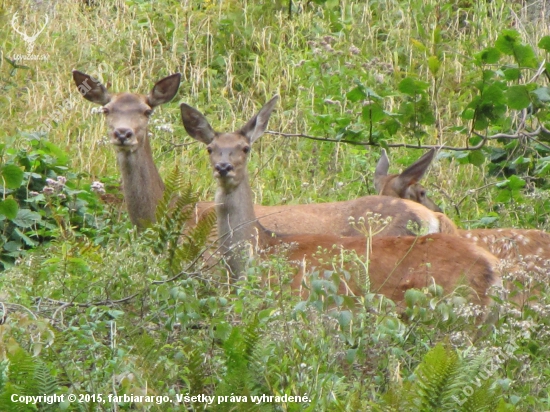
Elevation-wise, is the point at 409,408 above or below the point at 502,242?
above

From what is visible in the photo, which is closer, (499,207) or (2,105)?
(499,207)

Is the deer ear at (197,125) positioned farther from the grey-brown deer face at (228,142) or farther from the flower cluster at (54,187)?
the flower cluster at (54,187)

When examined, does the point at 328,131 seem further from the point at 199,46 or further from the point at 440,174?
the point at 199,46

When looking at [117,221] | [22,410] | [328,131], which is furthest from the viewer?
[328,131]

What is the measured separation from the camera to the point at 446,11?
11633 mm

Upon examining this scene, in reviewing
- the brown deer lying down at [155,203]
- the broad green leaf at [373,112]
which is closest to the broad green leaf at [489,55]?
the broad green leaf at [373,112]

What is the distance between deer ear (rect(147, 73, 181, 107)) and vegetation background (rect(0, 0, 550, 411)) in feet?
0.89

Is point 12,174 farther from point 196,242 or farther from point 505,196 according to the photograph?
point 505,196

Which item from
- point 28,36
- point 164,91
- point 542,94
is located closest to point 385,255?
point 542,94

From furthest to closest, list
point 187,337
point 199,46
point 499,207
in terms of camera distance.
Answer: point 199,46 → point 499,207 → point 187,337

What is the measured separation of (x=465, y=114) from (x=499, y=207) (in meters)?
1.64

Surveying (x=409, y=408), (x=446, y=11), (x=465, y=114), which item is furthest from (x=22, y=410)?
(x=446, y=11)

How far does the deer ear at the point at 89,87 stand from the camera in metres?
8.45

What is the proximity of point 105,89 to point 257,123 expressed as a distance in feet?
4.53
